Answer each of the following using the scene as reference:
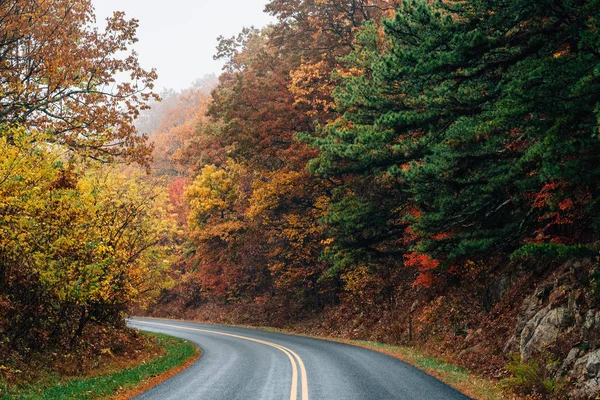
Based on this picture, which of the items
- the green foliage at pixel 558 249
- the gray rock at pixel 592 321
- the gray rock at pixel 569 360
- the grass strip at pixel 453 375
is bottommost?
the grass strip at pixel 453 375

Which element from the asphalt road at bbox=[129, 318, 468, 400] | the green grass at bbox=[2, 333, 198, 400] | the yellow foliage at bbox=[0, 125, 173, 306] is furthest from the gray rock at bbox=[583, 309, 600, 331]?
the yellow foliage at bbox=[0, 125, 173, 306]

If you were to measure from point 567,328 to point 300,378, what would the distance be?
6276mm

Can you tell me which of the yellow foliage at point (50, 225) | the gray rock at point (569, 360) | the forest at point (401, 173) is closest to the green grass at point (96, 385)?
the forest at point (401, 173)

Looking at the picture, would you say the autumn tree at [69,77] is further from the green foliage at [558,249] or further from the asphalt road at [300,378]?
the green foliage at [558,249]

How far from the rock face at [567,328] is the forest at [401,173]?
48 millimetres

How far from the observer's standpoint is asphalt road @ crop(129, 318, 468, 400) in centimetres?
977

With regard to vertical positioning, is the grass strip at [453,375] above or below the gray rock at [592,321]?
below

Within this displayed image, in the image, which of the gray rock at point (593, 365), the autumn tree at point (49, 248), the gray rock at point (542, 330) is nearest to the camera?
the gray rock at point (593, 365)

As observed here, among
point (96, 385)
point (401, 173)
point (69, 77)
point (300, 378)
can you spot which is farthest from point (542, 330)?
point (69, 77)

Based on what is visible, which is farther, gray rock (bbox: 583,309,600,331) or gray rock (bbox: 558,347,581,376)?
gray rock (bbox: 558,347,581,376)

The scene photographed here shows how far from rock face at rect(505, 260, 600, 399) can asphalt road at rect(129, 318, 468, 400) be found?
2.32m

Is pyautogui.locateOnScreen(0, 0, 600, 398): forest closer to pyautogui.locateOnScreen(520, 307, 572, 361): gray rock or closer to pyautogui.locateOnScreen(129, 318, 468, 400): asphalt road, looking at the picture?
pyautogui.locateOnScreen(520, 307, 572, 361): gray rock

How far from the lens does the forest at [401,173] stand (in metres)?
9.96

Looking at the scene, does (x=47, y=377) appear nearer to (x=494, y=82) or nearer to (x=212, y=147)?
(x=494, y=82)
